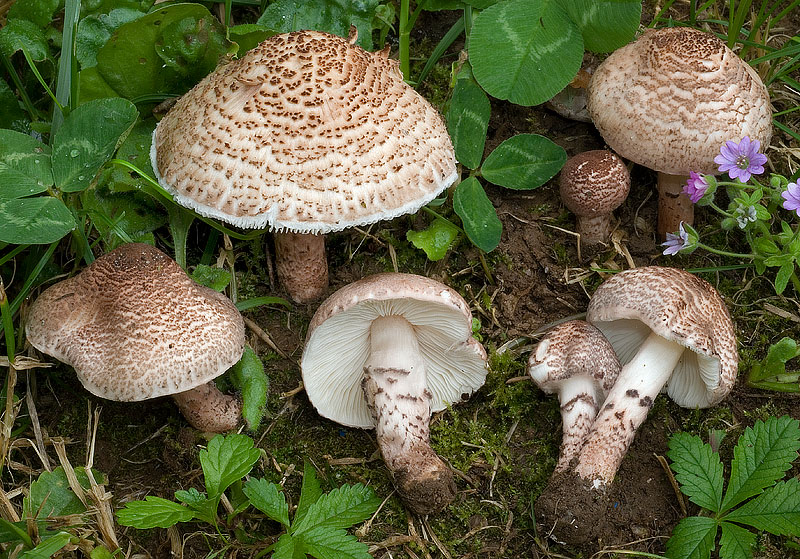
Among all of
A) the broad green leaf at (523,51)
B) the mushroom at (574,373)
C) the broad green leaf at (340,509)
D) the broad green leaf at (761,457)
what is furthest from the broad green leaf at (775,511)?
the broad green leaf at (523,51)

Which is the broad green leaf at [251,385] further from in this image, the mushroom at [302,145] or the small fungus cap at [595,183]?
the small fungus cap at [595,183]

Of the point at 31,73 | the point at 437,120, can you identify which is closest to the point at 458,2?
the point at 437,120

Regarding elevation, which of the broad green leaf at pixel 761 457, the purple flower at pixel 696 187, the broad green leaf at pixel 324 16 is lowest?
the broad green leaf at pixel 761 457

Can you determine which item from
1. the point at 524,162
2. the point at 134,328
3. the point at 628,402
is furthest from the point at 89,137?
the point at 628,402

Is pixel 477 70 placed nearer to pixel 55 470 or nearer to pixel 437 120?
pixel 437 120

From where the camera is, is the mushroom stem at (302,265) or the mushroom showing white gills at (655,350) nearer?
the mushroom showing white gills at (655,350)

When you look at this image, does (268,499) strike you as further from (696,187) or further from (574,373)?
(696,187)
